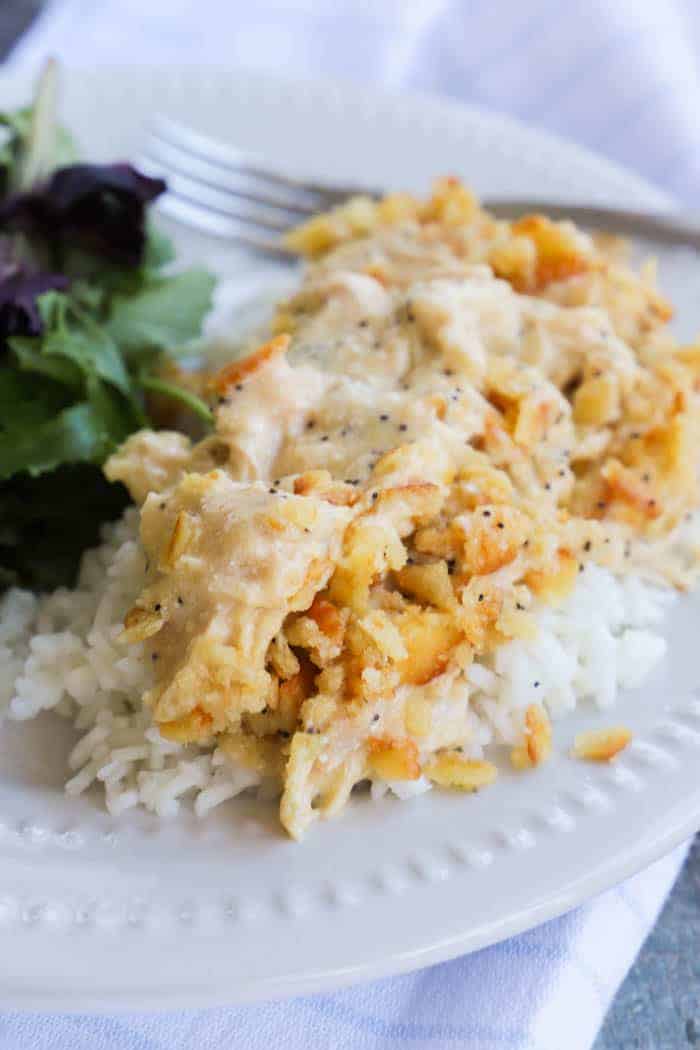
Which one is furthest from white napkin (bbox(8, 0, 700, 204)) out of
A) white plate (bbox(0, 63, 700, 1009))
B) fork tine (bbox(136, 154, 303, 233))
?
white plate (bbox(0, 63, 700, 1009))

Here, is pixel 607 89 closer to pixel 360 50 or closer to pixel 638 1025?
pixel 360 50

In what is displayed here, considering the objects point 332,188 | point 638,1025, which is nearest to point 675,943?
point 638,1025

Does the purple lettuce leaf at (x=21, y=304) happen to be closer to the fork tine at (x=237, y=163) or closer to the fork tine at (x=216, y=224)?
the fork tine at (x=216, y=224)

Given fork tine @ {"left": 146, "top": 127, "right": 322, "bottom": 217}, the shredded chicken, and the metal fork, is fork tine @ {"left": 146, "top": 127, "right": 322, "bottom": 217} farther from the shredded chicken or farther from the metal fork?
the shredded chicken

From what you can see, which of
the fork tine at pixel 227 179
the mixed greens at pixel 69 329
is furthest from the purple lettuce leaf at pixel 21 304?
the fork tine at pixel 227 179

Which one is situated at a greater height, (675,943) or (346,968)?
(346,968)
